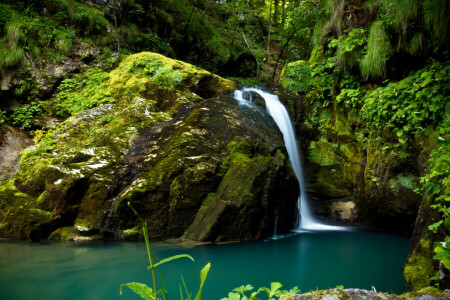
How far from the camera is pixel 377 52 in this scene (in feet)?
18.2

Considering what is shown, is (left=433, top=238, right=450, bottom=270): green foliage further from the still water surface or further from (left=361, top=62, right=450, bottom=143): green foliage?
(left=361, top=62, right=450, bottom=143): green foliage

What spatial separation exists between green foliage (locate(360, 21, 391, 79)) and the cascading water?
2778mm

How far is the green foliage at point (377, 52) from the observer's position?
5410 millimetres

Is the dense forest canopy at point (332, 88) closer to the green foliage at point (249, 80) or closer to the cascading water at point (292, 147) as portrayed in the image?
the cascading water at point (292, 147)

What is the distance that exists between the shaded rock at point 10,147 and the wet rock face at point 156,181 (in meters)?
0.55

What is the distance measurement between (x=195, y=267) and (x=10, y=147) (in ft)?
19.0

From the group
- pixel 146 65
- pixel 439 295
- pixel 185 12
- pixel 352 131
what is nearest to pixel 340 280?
pixel 439 295

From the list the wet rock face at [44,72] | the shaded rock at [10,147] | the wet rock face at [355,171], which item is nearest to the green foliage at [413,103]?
the wet rock face at [355,171]

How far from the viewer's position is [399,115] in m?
5.00

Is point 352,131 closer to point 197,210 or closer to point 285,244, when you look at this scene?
point 285,244

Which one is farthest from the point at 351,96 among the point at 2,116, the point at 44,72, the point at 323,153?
the point at 2,116

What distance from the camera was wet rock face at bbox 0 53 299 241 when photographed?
4.88m

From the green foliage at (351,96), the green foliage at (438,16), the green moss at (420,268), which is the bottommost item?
the green moss at (420,268)

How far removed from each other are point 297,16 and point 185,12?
6207 millimetres
